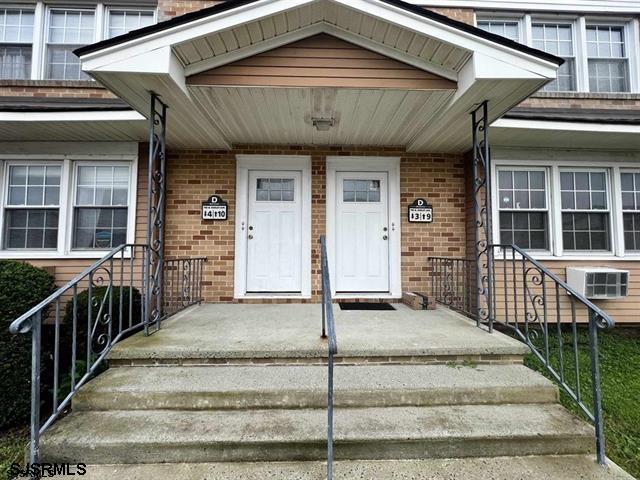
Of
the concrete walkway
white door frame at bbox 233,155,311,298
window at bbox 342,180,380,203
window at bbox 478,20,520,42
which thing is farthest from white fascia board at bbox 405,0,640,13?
the concrete walkway

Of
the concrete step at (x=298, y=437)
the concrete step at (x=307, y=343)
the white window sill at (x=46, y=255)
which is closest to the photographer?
the concrete step at (x=298, y=437)

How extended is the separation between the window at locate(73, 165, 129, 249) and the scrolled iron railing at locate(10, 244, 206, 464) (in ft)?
1.46

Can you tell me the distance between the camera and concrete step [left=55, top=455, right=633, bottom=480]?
1.86 metres

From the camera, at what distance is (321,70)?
10.5 feet

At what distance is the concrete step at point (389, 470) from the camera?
6.10 ft

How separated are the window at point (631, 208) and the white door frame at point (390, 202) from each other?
11.1 feet

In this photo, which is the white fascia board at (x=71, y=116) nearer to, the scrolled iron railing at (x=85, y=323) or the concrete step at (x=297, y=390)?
the scrolled iron railing at (x=85, y=323)

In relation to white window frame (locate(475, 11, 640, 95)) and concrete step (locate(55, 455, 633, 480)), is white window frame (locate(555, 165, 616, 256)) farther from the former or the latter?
concrete step (locate(55, 455, 633, 480))

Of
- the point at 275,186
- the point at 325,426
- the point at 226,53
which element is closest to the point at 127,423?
the point at 325,426

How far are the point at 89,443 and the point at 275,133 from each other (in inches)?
146

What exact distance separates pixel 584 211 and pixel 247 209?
5.01 m

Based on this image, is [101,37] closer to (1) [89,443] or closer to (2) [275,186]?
(2) [275,186]

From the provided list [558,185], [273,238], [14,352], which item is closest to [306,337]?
[273,238]

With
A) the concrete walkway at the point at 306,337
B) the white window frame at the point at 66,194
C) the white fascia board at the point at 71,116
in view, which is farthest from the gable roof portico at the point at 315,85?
the concrete walkway at the point at 306,337
